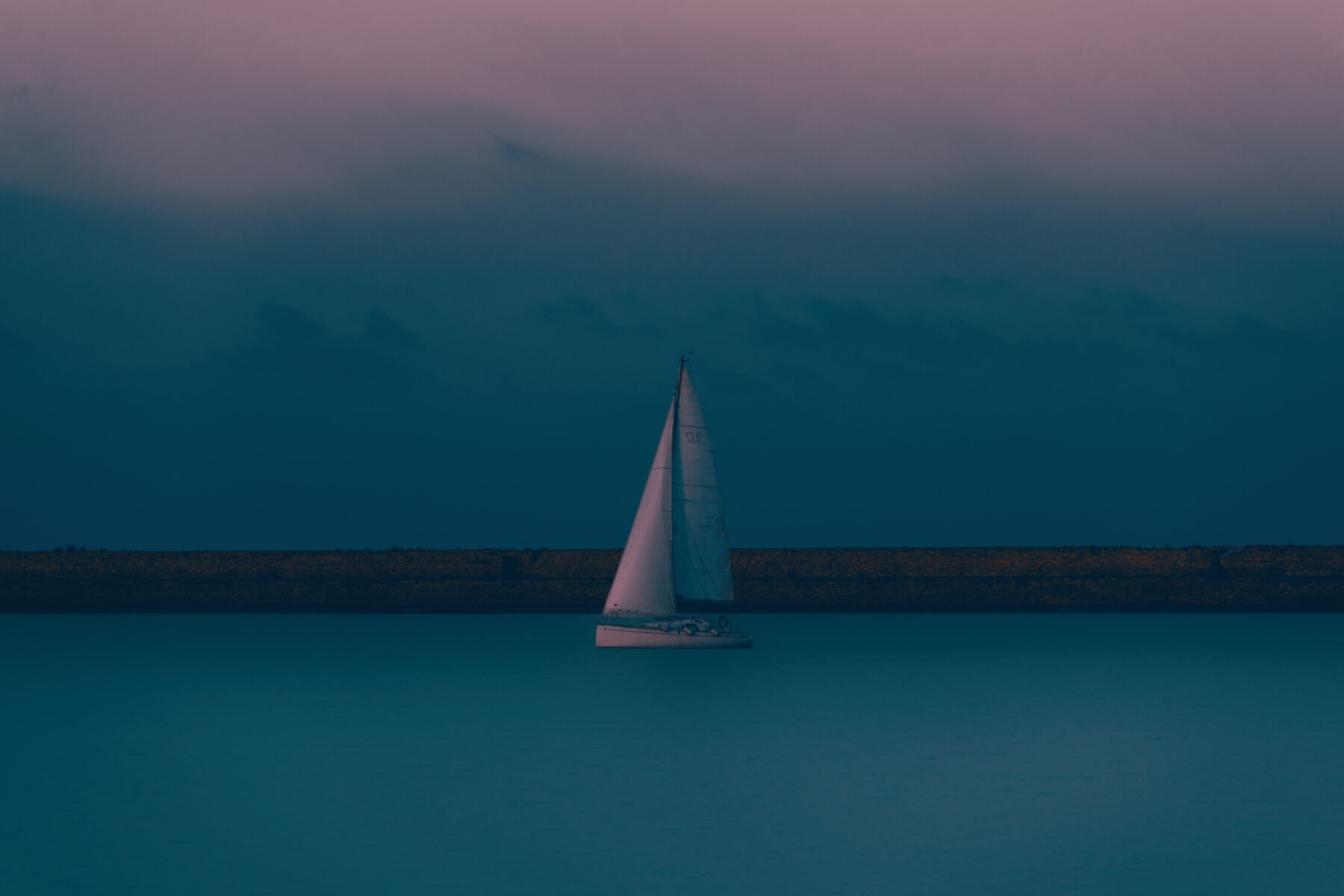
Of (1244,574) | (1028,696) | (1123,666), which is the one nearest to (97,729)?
(1028,696)

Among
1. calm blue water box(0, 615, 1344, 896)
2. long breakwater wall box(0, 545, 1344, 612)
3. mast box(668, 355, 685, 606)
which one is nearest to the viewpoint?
calm blue water box(0, 615, 1344, 896)

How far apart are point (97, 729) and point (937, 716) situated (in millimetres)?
13470

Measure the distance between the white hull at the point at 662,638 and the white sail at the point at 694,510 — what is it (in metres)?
0.92

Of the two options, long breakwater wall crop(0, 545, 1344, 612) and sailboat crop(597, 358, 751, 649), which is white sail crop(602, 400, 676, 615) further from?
long breakwater wall crop(0, 545, 1344, 612)

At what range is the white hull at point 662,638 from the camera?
102 feet

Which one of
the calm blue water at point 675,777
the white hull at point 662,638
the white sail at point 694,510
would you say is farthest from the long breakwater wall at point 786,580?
the white sail at point 694,510

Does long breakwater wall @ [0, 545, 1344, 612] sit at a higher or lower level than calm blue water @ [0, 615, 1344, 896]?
higher

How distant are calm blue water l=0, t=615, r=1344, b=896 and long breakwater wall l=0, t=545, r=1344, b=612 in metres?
14.6

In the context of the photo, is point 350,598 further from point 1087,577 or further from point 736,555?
point 1087,577

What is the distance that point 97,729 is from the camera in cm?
2250

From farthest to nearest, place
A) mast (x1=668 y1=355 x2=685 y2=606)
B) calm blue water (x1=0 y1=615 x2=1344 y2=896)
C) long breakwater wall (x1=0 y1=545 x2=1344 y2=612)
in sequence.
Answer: long breakwater wall (x1=0 y1=545 x2=1344 y2=612) → mast (x1=668 y1=355 x2=685 y2=606) → calm blue water (x1=0 y1=615 x2=1344 y2=896)

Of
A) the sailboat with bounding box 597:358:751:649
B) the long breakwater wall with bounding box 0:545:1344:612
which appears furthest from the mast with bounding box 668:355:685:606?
the long breakwater wall with bounding box 0:545:1344:612

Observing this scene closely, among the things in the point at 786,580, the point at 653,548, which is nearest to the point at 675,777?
the point at 653,548

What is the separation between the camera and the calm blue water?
1192 centimetres
